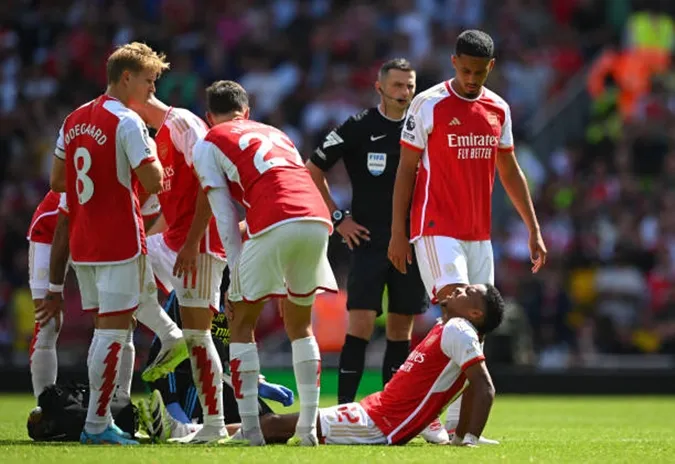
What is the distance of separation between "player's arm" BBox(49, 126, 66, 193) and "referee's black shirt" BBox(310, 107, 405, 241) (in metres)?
2.63

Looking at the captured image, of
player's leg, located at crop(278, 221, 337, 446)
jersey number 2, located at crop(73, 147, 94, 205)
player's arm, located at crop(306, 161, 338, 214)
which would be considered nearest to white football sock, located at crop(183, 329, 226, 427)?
player's leg, located at crop(278, 221, 337, 446)

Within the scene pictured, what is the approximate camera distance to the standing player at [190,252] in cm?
879

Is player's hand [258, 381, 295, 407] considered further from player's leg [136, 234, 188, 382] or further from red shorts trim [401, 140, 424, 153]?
red shorts trim [401, 140, 424, 153]

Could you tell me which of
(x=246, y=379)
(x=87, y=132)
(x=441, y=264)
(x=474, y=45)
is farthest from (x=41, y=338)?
(x=474, y=45)

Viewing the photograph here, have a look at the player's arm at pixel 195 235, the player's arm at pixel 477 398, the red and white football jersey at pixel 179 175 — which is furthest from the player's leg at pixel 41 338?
the player's arm at pixel 477 398

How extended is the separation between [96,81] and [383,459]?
600 inches

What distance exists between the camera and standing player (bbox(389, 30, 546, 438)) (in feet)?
29.0

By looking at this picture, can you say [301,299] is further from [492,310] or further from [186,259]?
[492,310]

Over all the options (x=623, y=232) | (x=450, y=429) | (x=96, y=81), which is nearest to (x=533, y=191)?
(x=623, y=232)

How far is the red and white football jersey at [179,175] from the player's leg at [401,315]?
179cm

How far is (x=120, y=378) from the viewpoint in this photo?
920cm

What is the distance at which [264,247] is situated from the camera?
8.09 metres

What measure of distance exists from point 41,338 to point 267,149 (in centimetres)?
251

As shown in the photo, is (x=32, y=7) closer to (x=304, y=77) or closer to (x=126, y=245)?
(x=304, y=77)
